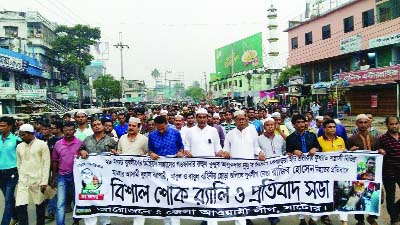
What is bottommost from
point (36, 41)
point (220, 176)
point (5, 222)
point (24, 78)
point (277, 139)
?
point (5, 222)

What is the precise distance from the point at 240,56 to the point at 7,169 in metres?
52.1

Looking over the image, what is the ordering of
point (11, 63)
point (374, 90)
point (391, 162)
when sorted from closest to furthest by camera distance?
point (391, 162)
point (374, 90)
point (11, 63)

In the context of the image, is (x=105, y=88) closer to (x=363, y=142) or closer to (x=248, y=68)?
(x=248, y=68)

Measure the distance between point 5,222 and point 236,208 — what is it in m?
3.36

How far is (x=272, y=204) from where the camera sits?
5.47 meters

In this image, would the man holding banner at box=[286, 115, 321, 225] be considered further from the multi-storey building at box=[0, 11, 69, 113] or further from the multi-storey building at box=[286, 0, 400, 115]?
the multi-storey building at box=[0, 11, 69, 113]

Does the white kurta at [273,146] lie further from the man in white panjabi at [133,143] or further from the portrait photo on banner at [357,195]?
the man in white panjabi at [133,143]

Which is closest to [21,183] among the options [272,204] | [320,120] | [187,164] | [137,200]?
→ [137,200]

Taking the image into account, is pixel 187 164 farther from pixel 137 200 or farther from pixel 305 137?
pixel 305 137

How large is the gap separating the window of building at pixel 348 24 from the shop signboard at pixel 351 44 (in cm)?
88

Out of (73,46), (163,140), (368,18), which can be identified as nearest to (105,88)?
(73,46)

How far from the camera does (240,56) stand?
2213 inches

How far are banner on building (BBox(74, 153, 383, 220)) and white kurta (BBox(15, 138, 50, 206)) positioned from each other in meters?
0.47

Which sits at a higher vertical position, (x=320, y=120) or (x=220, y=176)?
(x=320, y=120)
